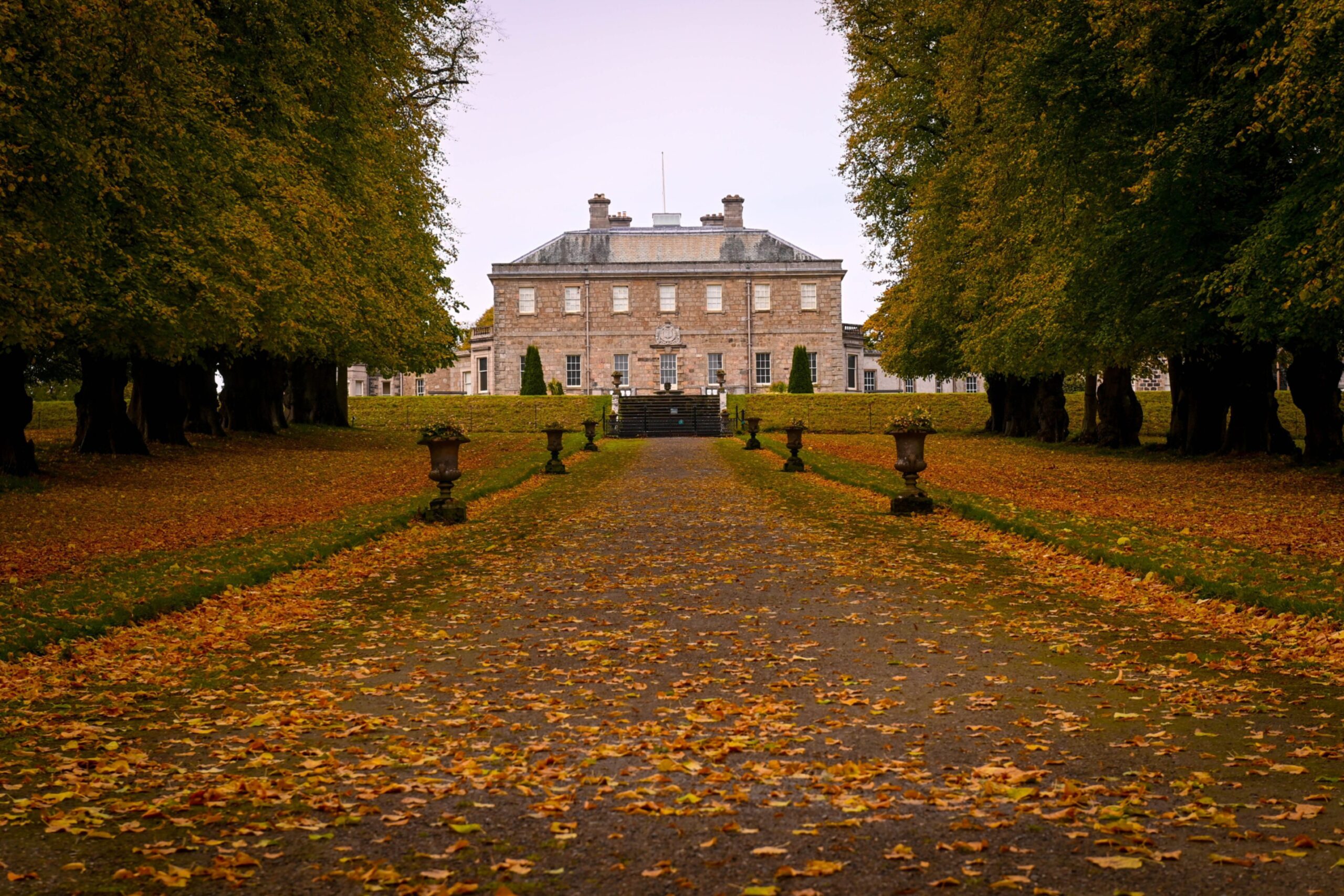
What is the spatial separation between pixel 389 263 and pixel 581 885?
2649 centimetres

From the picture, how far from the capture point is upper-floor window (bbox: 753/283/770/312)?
226ft

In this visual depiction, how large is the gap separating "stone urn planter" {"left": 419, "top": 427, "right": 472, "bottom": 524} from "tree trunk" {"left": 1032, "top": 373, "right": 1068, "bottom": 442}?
79.2 feet

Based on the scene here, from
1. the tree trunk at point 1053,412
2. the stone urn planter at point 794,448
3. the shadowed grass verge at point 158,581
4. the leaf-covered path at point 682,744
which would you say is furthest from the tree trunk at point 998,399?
the leaf-covered path at point 682,744

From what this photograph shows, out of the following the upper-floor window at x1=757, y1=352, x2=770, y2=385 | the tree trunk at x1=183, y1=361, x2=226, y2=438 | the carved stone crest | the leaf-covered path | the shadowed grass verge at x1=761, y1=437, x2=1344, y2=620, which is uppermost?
the carved stone crest

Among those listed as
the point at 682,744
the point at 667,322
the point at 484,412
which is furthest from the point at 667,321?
the point at 682,744

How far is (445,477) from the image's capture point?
51.6 ft

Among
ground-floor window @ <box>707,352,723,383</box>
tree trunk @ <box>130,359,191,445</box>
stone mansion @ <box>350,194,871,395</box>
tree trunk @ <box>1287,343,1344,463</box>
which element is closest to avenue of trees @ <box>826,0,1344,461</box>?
tree trunk @ <box>1287,343,1344,463</box>

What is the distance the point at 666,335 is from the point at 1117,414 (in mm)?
39809

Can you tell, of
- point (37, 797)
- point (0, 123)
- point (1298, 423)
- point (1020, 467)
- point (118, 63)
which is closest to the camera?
point (37, 797)

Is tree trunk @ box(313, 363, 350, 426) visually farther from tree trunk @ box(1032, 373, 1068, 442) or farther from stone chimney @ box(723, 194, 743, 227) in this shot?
stone chimney @ box(723, 194, 743, 227)

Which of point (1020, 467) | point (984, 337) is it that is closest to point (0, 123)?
point (1020, 467)

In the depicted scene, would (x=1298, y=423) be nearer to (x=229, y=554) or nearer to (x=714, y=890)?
(x=229, y=554)

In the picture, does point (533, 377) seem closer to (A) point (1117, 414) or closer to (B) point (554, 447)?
(A) point (1117, 414)

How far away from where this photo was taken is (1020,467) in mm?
25156
